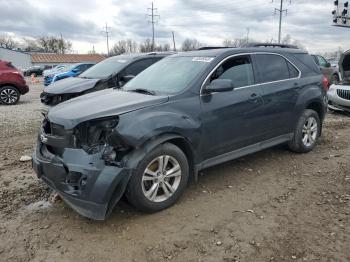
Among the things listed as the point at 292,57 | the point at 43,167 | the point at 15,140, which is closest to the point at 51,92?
the point at 15,140

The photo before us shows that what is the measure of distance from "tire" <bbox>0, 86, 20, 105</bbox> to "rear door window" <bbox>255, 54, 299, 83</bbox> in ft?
36.0

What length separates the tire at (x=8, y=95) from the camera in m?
13.4

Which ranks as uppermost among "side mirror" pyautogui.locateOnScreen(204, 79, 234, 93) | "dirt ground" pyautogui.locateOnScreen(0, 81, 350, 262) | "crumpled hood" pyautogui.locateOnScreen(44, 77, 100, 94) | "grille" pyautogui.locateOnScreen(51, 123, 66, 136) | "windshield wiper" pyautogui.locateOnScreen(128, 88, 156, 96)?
"side mirror" pyautogui.locateOnScreen(204, 79, 234, 93)

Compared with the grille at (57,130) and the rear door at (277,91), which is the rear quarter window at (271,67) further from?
the grille at (57,130)

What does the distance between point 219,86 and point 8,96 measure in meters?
11.3

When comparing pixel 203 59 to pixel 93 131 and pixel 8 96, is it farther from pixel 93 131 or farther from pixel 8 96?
pixel 8 96

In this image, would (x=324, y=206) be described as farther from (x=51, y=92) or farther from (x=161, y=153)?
(x=51, y=92)

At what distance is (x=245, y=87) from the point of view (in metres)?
4.95

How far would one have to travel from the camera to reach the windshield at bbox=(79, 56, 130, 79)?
894 cm

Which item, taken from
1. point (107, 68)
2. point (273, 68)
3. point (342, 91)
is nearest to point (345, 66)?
point (342, 91)

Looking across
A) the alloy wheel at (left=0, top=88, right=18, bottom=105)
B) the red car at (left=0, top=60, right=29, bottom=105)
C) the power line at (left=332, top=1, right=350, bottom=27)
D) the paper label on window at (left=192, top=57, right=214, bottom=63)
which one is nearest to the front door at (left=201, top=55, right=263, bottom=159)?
the paper label on window at (left=192, top=57, right=214, bottom=63)

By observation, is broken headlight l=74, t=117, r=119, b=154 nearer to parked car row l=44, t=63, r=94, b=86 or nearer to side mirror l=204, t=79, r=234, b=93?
side mirror l=204, t=79, r=234, b=93

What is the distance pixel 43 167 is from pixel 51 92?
4.89m

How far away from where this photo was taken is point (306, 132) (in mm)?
6098
